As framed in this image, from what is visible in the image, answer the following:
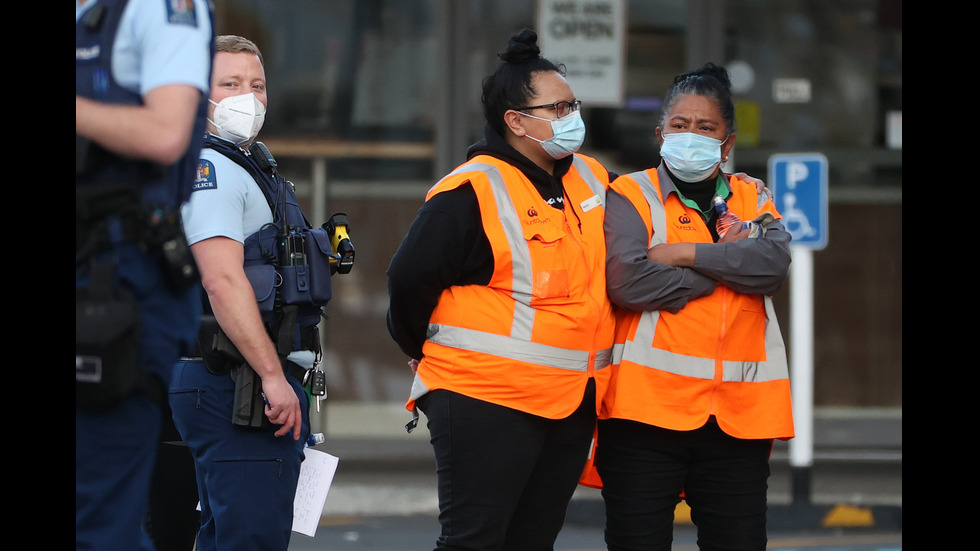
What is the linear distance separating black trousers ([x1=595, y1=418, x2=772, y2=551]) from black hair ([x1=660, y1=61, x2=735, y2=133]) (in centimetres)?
97

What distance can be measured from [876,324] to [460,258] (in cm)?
554

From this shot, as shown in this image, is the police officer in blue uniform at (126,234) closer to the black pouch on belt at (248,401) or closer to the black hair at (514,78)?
the black pouch on belt at (248,401)

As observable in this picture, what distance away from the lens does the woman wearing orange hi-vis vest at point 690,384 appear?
3568 mm

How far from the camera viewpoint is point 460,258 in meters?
3.51

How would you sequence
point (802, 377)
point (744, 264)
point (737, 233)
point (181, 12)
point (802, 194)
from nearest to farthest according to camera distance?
point (181, 12)
point (744, 264)
point (737, 233)
point (802, 194)
point (802, 377)

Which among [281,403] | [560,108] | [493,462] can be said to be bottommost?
[493,462]

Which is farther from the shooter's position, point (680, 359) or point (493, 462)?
point (680, 359)

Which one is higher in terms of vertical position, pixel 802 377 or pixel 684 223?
pixel 684 223

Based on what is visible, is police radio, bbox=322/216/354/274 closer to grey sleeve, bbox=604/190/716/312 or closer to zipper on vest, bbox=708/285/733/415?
grey sleeve, bbox=604/190/716/312

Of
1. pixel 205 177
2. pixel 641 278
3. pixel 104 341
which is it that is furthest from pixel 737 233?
pixel 104 341

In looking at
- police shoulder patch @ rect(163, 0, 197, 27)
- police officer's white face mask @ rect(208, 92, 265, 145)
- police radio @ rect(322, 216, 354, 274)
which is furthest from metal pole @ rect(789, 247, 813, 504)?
police shoulder patch @ rect(163, 0, 197, 27)

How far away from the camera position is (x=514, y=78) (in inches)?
147

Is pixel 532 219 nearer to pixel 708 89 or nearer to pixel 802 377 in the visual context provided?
pixel 708 89

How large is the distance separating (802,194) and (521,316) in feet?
11.5
